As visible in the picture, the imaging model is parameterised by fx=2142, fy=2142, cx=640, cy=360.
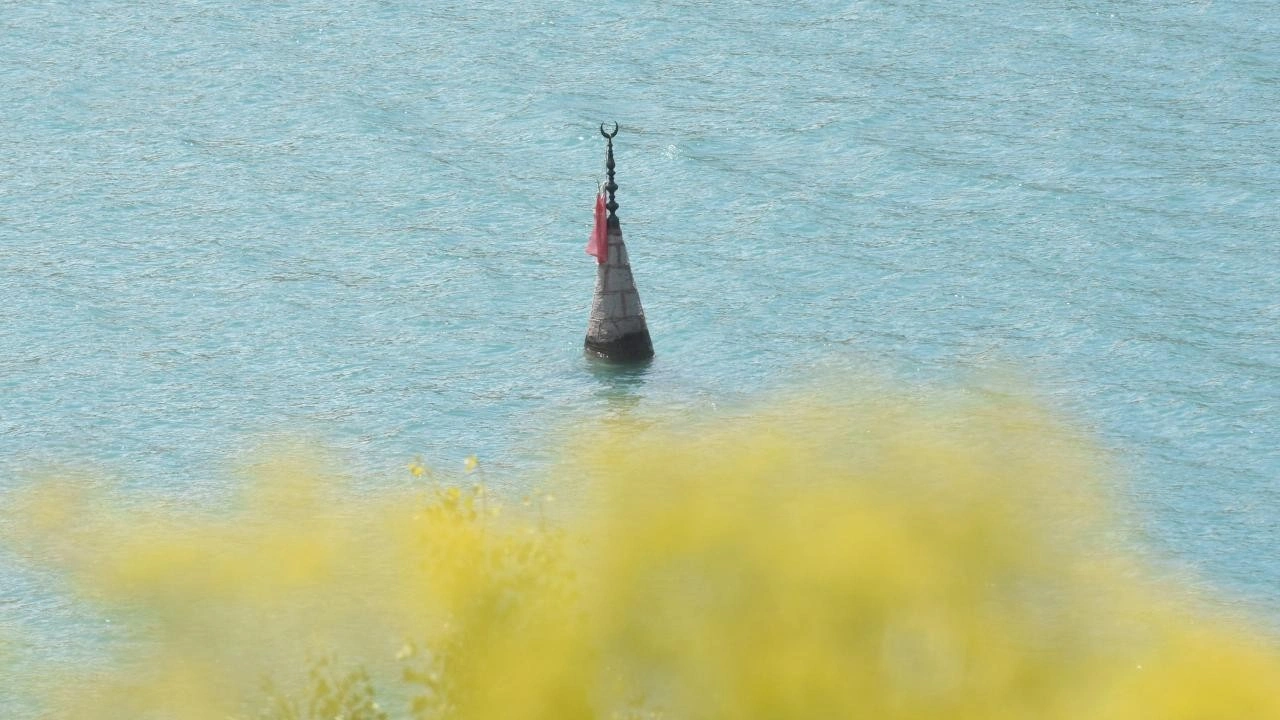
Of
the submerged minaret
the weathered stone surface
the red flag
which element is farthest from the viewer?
the weathered stone surface

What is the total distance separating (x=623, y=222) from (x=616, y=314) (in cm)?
879

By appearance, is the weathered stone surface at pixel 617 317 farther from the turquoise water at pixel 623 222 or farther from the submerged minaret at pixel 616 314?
the turquoise water at pixel 623 222

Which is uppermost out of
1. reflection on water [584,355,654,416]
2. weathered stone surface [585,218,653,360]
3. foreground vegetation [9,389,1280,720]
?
foreground vegetation [9,389,1280,720]

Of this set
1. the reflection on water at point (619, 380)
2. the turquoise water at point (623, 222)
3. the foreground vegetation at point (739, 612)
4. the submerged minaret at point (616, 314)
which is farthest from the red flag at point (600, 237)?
the foreground vegetation at point (739, 612)

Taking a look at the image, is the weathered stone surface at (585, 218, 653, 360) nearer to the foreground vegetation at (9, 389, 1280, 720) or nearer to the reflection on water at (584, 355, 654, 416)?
the reflection on water at (584, 355, 654, 416)

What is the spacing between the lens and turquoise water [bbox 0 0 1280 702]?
107 feet

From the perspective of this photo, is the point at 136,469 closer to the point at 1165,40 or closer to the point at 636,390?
the point at 636,390

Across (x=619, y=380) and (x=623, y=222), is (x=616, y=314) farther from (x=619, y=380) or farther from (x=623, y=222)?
(x=623, y=222)

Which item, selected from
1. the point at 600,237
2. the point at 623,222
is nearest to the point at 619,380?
the point at 600,237

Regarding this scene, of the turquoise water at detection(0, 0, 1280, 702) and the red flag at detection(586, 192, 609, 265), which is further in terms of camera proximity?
the turquoise water at detection(0, 0, 1280, 702)

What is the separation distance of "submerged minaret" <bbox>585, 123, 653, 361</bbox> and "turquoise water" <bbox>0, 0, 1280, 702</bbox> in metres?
0.61

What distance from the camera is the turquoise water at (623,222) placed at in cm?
3256

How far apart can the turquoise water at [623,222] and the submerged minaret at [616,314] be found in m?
0.61

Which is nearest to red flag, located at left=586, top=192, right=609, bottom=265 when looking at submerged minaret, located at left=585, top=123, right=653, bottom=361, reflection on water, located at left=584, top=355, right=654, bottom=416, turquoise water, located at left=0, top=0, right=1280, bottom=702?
submerged minaret, located at left=585, top=123, right=653, bottom=361
